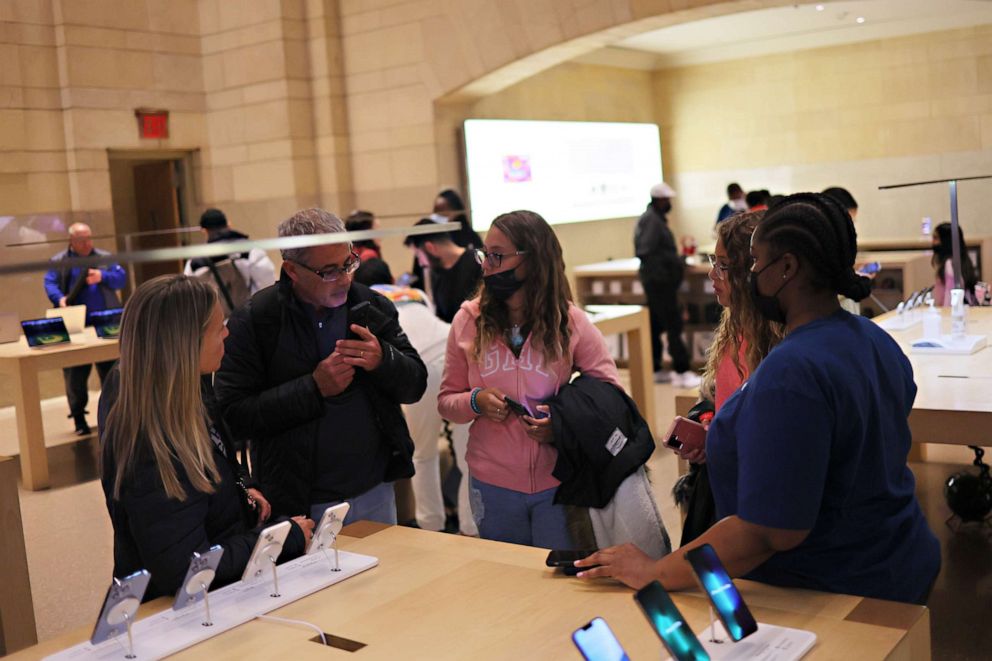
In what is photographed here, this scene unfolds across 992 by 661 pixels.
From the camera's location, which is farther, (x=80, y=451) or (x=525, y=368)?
(x=80, y=451)

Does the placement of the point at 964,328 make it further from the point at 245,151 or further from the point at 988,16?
the point at 988,16

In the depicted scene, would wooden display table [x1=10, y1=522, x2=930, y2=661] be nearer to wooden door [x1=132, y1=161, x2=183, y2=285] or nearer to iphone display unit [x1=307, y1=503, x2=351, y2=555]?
iphone display unit [x1=307, y1=503, x2=351, y2=555]

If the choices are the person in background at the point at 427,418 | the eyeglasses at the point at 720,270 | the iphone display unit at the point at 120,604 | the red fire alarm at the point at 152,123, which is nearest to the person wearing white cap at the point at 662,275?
the person in background at the point at 427,418

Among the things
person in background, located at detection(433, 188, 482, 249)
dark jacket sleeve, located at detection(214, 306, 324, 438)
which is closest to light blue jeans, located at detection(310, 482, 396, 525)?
dark jacket sleeve, located at detection(214, 306, 324, 438)

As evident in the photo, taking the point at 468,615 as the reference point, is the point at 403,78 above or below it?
above

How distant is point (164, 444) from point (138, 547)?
0.68ft

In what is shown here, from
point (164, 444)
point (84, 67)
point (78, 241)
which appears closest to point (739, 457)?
point (164, 444)

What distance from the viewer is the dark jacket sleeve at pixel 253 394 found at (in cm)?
275

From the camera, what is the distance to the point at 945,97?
40.0 feet

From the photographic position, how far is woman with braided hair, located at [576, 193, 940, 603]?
1630 mm

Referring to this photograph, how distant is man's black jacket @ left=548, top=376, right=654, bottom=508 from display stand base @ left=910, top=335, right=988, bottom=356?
206 cm

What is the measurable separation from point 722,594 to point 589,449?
1.16 meters

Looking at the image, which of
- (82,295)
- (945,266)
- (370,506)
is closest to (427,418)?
(370,506)

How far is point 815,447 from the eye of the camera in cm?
162
